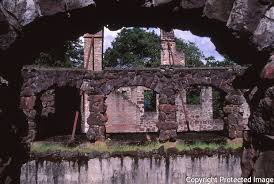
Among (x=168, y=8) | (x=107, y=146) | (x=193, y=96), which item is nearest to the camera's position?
(x=168, y=8)

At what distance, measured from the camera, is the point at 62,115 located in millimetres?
18422

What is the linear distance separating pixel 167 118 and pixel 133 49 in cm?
2566

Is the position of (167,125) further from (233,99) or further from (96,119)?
(233,99)

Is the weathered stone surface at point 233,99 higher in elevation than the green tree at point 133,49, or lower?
lower

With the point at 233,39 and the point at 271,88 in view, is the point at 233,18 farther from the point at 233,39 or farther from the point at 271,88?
the point at 271,88

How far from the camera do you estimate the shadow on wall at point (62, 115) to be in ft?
55.9

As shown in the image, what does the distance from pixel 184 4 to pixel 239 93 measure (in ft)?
39.6

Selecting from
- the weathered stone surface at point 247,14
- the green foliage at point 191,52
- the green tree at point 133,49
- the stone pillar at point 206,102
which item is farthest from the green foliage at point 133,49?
the weathered stone surface at point 247,14

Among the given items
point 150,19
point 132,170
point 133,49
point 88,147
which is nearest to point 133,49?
point 133,49

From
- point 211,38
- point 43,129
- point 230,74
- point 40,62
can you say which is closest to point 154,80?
point 230,74

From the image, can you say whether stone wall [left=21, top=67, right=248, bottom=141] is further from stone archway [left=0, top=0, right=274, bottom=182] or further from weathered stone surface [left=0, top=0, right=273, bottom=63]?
weathered stone surface [left=0, top=0, right=273, bottom=63]

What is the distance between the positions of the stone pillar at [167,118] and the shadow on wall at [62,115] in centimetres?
490

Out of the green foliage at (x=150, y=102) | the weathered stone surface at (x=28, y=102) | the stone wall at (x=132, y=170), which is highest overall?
the green foliage at (x=150, y=102)

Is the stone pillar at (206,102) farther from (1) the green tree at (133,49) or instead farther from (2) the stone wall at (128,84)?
(1) the green tree at (133,49)
